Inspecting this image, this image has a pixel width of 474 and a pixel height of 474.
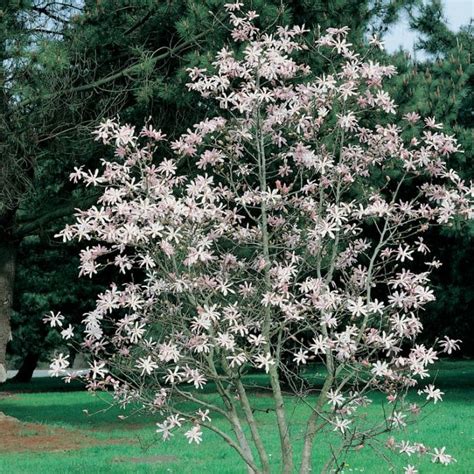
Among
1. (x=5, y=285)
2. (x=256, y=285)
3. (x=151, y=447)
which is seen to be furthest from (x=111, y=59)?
(x=256, y=285)

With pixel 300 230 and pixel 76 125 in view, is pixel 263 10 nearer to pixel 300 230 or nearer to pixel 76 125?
pixel 76 125

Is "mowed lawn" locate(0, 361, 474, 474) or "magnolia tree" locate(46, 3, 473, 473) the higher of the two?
"magnolia tree" locate(46, 3, 473, 473)

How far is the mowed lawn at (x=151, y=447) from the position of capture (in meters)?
8.55

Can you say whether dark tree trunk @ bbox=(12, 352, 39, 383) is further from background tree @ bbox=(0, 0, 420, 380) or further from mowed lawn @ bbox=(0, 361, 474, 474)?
background tree @ bbox=(0, 0, 420, 380)

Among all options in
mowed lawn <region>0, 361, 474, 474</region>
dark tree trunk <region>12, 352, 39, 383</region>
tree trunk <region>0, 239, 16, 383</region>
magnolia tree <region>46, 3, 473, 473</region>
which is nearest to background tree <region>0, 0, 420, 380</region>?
tree trunk <region>0, 239, 16, 383</region>

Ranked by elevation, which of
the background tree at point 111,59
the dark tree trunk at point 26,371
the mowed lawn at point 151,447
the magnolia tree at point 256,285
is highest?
the background tree at point 111,59

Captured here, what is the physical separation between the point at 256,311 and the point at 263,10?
5.08 m

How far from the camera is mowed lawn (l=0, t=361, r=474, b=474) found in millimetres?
8555

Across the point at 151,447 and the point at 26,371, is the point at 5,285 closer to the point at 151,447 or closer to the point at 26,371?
the point at 151,447

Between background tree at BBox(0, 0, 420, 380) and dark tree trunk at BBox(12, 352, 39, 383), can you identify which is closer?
background tree at BBox(0, 0, 420, 380)

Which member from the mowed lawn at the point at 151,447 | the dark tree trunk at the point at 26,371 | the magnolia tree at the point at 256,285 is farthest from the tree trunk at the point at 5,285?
the dark tree trunk at the point at 26,371

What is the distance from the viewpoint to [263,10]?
31.5 feet

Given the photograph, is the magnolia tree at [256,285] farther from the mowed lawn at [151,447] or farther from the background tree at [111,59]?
the background tree at [111,59]

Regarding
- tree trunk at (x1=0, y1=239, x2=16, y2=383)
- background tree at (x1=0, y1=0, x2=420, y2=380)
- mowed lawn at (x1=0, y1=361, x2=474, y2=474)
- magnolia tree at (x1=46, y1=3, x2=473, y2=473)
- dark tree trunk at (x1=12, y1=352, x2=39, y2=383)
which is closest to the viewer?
magnolia tree at (x1=46, y1=3, x2=473, y2=473)
